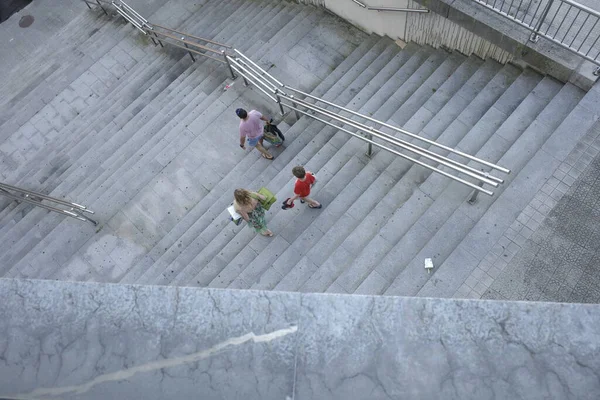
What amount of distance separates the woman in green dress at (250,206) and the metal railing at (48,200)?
3.20 m

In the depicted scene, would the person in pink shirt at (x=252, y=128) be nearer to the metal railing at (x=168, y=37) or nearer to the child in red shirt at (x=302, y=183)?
the child in red shirt at (x=302, y=183)

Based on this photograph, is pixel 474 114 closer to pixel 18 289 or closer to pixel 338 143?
pixel 338 143

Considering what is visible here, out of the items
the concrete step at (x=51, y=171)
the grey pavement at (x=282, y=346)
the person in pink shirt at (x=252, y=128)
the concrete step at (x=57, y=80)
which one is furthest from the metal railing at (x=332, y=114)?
the concrete step at (x=57, y=80)

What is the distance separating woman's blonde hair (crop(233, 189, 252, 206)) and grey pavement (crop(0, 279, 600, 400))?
240 cm

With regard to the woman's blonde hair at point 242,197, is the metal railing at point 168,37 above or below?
above

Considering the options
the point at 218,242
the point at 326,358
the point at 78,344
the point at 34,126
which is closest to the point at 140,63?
the point at 34,126

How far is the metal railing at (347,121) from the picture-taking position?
5.08m

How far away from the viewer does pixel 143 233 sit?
7266mm

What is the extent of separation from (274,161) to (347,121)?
1.65m

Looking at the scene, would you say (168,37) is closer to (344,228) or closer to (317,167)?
(317,167)

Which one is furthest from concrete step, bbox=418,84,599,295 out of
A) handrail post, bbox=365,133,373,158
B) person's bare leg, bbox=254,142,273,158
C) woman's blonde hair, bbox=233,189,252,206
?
person's bare leg, bbox=254,142,273,158

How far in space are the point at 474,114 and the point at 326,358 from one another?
496 cm

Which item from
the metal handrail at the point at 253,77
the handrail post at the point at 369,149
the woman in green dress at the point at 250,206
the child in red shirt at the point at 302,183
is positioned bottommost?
the woman in green dress at the point at 250,206

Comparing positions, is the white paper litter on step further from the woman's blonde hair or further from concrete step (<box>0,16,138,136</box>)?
concrete step (<box>0,16,138,136</box>)
